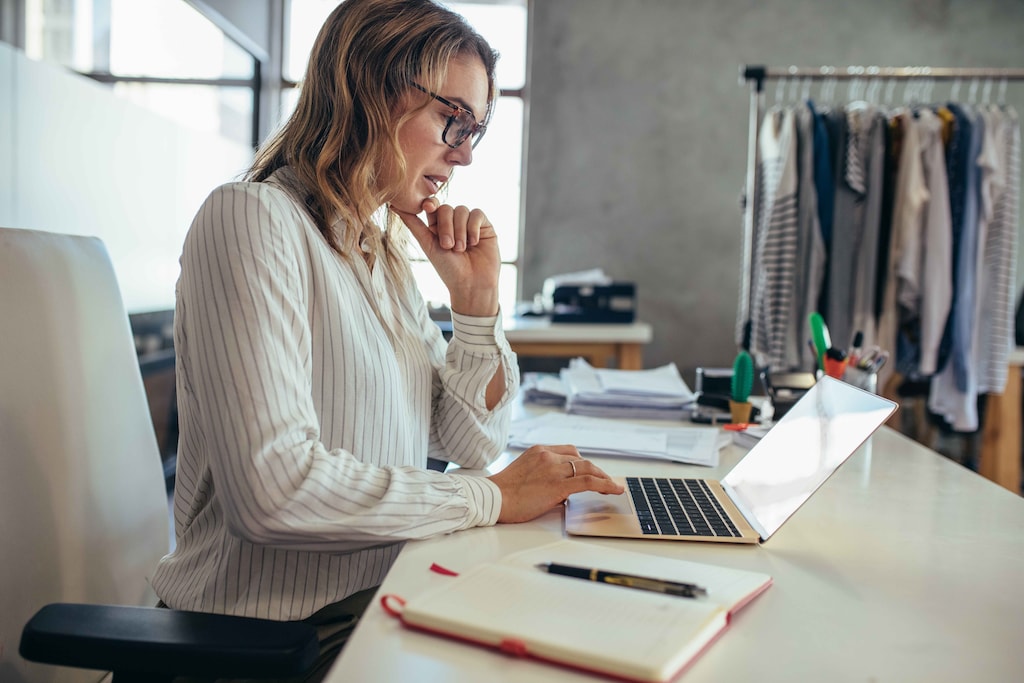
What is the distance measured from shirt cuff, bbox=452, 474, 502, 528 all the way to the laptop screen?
269 millimetres

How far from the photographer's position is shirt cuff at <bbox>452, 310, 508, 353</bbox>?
1.14 meters

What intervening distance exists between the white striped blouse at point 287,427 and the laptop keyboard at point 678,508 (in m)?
0.17

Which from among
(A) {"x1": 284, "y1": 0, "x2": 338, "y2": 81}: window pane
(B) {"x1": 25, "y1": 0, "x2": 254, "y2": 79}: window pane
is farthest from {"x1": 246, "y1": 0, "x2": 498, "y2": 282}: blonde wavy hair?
(A) {"x1": 284, "y1": 0, "x2": 338, "y2": 81}: window pane

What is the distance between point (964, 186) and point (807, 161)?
1.72ft

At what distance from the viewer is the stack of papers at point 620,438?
116 centimetres

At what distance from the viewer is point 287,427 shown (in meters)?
0.74

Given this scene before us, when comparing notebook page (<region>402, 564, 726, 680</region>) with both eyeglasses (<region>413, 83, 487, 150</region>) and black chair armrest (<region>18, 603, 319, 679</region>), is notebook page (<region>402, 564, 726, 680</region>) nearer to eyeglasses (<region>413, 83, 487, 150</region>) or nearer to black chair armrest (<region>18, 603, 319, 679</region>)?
black chair armrest (<region>18, 603, 319, 679</region>)

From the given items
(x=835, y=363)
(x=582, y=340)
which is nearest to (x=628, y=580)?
(x=835, y=363)

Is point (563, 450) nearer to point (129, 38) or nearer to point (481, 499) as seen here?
point (481, 499)

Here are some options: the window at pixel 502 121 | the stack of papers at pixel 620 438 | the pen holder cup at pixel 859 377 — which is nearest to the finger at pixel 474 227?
the stack of papers at pixel 620 438

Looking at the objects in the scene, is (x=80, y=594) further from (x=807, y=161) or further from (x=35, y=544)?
(x=807, y=161)

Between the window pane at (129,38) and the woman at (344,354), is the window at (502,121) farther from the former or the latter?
the woman at (344,354)

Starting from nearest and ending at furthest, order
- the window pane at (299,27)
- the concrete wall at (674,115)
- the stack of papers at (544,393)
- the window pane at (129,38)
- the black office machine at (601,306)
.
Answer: the stack of papers at (544,393)
the window pane at (129,38)
the black office machine at (601,306)
the concrete wall at (674,115)
the window pane at (299,27)

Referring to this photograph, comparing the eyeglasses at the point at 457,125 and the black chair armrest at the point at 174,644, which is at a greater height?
the eyeglasses at the point at 457,125
